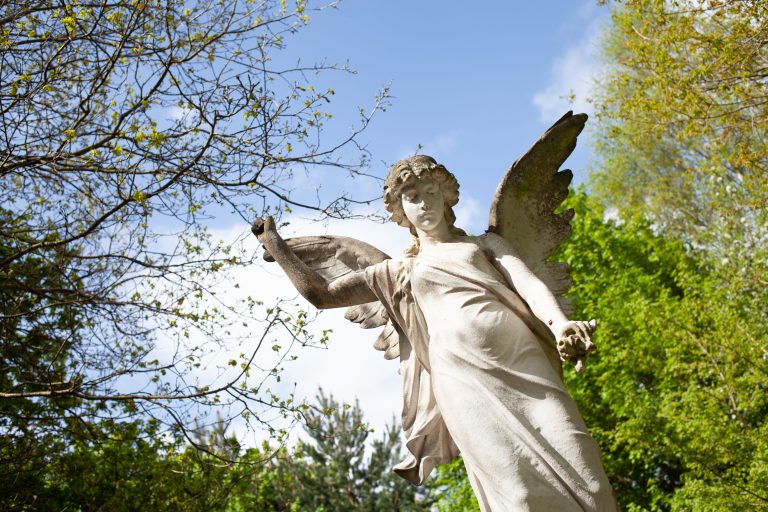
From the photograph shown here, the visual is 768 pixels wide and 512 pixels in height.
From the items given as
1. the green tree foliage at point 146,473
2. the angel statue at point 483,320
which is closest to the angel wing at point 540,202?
the angel statue at point 483,320

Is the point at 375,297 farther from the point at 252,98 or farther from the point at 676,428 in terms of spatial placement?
A: the point at 676,428

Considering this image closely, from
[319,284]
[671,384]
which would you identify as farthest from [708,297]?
[319,284]

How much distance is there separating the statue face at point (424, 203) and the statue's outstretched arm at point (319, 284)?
18.7 inches

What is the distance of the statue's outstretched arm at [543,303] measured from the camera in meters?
4.74

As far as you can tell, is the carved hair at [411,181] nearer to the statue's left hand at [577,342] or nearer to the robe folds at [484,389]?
the robe folds at [484,389]

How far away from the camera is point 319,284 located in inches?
235

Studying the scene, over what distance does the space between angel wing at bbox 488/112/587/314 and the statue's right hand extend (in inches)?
53.4

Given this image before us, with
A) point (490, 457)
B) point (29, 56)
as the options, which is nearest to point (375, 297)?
point (490, 457)

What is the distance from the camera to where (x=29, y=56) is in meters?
9.05

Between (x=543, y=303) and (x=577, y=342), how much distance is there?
21.0 inches

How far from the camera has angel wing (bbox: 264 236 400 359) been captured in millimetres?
6219

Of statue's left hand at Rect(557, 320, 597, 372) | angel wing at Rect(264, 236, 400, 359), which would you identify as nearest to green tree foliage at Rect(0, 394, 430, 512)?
angel wing at Rect(264, 236, 400, 359)

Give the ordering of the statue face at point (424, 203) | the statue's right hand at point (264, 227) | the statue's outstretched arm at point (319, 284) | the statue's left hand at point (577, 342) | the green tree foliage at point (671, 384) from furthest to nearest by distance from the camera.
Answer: the green tree foliage at point (671, 384), the statue's right hand at point (264, 227), the statue's outstretched arm at point (319, 284), the statue face at point (424, 203), the statue's left hand at point (577, 342)

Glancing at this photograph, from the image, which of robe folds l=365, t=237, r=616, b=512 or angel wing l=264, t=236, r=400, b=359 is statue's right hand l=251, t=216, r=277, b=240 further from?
robe folds l=365, t=237, r=616, b=512
